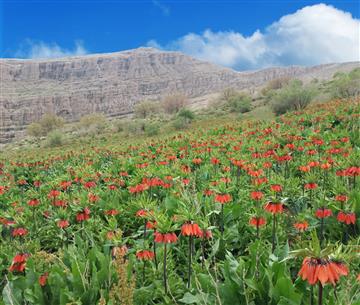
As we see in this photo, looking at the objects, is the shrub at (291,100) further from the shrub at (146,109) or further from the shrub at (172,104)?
the shrub at (172,104)

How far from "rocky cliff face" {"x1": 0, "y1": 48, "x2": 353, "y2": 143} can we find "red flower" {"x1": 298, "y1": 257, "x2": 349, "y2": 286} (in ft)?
371

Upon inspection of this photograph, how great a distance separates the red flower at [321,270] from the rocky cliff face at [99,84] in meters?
113

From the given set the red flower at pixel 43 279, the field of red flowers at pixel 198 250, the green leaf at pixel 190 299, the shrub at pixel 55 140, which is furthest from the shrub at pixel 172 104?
the green leaf at pixel 190 299

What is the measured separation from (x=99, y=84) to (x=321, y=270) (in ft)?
574

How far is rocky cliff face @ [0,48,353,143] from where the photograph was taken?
451 ft

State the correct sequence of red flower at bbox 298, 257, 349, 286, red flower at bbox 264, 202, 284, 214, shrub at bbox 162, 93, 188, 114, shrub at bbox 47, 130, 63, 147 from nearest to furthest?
red flower at bbox 298, 257, 349, 286, red flower at bbox 264, 202, 284, 214, shrub at bbox 47, 130, 63, 147, shrub at bbox 162, 93, 188, 114

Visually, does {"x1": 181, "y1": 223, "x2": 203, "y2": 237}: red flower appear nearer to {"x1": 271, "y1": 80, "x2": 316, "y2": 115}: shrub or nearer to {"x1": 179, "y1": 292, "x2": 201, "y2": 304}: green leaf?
{"x1": 179, "y1": 292, "x2": 201, "y2": 304}: green leaf

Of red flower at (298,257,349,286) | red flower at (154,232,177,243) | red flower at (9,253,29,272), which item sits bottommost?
red flower at (9,253,29,272)

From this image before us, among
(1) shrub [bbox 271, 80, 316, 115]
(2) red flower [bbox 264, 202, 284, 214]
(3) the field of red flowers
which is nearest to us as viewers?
(3) the field of red flowers

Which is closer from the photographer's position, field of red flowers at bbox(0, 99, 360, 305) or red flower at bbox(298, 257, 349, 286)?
red flower at bbox(298, 257, 349, 286)

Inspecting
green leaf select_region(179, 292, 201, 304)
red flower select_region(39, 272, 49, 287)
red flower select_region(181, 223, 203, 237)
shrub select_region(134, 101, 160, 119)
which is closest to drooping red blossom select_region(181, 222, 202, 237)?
red flower select_region(181, 223, 203, 237)

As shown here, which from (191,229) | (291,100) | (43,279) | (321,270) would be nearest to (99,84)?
(291,100)

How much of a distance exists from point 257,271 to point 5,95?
16261 centimetres

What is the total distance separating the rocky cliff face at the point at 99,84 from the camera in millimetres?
137500
